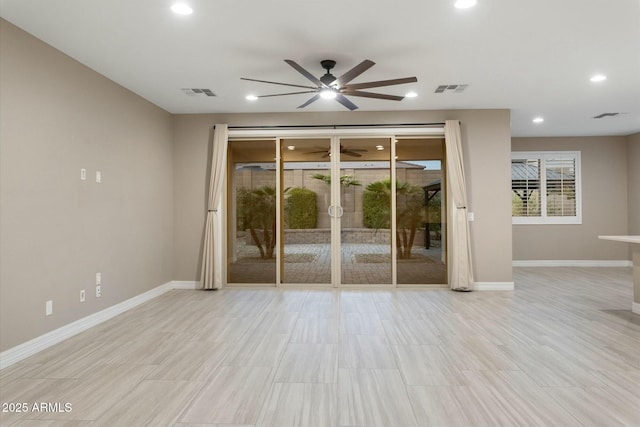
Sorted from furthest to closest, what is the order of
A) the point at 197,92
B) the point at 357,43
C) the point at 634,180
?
the point at 634,180 → the point at 197,92 → the point at 357,43

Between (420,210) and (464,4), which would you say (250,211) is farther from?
(464,4)

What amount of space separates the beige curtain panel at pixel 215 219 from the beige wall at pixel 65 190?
0.73 meters

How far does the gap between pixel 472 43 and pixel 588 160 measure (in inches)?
239

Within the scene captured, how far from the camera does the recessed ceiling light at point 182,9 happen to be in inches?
108

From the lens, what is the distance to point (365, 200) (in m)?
5.71

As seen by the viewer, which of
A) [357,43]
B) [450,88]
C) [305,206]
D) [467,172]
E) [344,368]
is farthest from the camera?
[305,206]

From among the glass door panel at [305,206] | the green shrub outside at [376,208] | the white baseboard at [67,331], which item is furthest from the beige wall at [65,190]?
the green shrub outside at [376,208]

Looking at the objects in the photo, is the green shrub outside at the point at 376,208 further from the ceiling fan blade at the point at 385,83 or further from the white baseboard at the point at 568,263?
the white baseboard at the point at 568,263

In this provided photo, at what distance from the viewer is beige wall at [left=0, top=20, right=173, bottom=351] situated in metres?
2.92

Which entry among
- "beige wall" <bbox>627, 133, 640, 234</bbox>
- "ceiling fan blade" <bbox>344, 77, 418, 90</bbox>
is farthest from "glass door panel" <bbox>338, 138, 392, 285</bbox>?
"beige wall" <bbox>627, 133, 640, 234</bbox>

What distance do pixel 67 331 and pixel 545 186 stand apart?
8.60 meters

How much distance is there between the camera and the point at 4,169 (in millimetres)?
2846

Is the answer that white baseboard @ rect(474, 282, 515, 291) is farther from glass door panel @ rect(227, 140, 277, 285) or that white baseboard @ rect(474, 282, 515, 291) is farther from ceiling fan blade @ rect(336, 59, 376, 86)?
ceiling fan blade @ rect(336, 59, 376, 86)

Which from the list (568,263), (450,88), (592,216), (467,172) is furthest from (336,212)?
(592,216)
